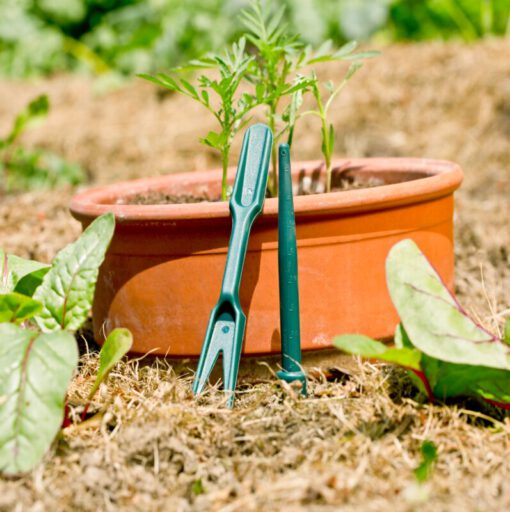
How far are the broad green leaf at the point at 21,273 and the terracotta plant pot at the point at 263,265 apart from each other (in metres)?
0.14

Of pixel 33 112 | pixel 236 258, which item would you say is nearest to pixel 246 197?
pixel 236 258

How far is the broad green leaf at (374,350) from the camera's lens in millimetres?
1127

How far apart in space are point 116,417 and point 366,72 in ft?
11.1

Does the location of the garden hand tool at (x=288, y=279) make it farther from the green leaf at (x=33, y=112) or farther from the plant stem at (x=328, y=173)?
the green leaf at (x=33, y=112)

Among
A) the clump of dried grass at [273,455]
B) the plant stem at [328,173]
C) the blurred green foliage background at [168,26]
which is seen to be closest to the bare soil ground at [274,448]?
the clump of dried grass at [273,455]

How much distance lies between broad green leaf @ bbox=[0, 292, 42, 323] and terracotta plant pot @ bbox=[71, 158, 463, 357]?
0.24 metres

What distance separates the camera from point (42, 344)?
117 cm

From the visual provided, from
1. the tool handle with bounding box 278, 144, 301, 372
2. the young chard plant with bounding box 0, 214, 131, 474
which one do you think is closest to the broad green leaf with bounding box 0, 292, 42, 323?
the young chard plant with bounding box 0, 214, 131, 474

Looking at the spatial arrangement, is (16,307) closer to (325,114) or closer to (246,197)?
(246,197)

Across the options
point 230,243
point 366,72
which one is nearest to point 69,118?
point 366,72

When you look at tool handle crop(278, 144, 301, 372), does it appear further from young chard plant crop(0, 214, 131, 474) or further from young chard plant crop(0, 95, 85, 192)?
young chard plant crop(0, 95, 85, 192)

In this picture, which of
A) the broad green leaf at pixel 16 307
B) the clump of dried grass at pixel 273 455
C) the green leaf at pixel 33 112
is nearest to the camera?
the clump of dried grass at pixel 273 455

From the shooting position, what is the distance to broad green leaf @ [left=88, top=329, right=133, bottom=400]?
1.24 metres

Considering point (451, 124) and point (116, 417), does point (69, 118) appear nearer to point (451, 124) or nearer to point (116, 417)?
point (451, 124)
